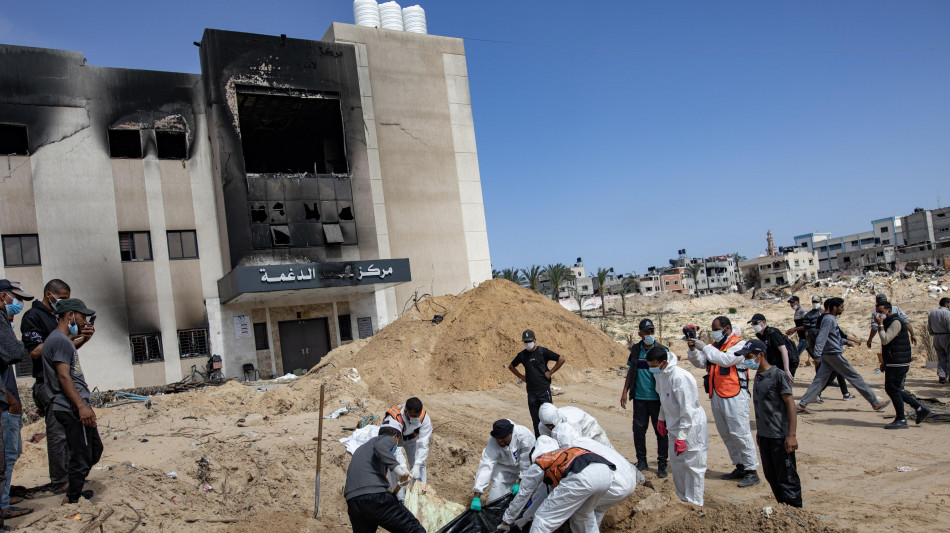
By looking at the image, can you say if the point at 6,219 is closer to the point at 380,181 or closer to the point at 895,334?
the point at 380,181

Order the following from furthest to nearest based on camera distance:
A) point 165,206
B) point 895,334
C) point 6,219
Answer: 1. point 165,206
2. point 6,219
3. point 895,334

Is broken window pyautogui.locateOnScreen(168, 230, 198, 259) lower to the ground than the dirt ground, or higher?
higher

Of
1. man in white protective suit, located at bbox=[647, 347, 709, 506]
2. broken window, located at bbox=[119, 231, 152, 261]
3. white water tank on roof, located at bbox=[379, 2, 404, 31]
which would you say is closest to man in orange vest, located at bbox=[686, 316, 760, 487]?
man in white protective suit, located at bbox=[647, 347, 709, 506]

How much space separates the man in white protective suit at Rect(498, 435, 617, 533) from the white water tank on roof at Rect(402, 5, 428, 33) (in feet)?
91.0

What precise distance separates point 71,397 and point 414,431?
3469mm

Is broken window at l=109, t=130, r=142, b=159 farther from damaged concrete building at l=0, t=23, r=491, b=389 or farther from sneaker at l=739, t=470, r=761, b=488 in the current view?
sneaker at l=739, t=470, r=761, b=488

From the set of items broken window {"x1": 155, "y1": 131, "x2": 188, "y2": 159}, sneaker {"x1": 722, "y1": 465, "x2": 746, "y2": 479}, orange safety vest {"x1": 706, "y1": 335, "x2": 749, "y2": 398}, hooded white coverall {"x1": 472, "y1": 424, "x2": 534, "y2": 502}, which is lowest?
sneaker {"x1": 722, "y1": 465, "x2": 746, "y2": 479}

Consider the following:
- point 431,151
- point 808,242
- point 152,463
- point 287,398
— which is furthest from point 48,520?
point 808,242

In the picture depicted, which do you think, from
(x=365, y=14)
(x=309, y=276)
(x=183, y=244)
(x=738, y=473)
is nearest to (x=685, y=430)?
(x=738, y=473)

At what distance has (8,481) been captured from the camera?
608 centimetres

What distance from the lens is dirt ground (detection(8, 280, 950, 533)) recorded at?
18.2 feet

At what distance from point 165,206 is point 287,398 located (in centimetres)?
1248

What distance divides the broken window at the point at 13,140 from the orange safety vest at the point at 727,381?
22539mm

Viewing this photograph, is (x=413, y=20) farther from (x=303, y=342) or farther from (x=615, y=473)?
(x=615, y=473)
